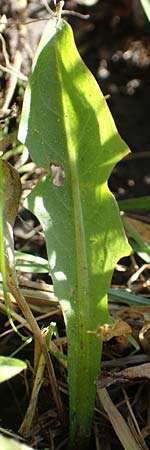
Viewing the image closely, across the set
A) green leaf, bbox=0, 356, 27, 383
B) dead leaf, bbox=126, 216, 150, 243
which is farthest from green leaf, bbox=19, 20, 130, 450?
dead leaf, bbox=126, 216, 150, 243

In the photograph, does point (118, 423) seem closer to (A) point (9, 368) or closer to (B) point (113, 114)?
(A) point (9, 368)

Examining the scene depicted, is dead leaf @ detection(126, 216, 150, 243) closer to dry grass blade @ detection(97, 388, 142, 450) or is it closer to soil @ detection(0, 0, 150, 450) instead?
soil @ detection(0, 0, 150, 450)

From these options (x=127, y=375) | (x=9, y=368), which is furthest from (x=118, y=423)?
(x=9, y=368)

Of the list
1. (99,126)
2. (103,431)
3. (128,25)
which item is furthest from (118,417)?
(128,25)

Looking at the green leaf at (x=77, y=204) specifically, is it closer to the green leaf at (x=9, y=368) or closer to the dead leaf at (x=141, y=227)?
the green leaf at (x=9, y=368)

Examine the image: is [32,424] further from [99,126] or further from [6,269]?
[99,126]

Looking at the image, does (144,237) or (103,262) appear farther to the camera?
(144,237)
